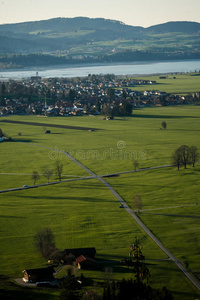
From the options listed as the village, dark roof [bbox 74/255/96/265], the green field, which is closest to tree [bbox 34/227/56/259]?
the green field

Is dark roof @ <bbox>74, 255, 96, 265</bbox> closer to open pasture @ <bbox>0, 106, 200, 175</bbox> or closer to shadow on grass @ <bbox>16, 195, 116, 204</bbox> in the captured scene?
shadow on grass @ <bbox>16, 195, 116, 204</bbox>

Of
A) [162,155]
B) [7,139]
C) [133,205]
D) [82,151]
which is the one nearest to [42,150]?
[82,151]

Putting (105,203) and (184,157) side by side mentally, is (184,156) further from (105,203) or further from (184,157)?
(105,203)

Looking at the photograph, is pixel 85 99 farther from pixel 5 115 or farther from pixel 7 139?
pixel 7 139

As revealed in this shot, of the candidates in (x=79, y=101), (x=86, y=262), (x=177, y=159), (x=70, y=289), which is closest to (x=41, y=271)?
(x=86, y=262)

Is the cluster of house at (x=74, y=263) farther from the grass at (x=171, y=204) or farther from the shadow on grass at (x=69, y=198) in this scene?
the shadow on grass at (x=69, y=198)

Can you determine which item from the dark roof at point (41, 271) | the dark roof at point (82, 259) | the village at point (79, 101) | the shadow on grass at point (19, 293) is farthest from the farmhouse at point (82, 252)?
the village at point (79, 101)

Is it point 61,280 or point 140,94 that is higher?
point 140,94
